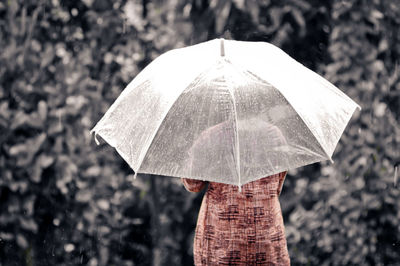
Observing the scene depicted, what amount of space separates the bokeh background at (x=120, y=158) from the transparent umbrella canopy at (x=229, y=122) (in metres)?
1.81

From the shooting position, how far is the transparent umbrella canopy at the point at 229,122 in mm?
2119

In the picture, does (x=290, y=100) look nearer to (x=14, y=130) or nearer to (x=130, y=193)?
(x=130, y=193)

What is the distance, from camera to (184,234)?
424 centimetres

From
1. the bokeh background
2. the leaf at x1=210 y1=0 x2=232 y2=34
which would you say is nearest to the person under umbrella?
the bokeh background

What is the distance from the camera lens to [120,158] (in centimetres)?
407

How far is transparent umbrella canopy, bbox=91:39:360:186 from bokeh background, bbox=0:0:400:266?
1809mm

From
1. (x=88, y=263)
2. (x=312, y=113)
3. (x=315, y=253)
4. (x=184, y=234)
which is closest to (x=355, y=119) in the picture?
(x=315, y=253)

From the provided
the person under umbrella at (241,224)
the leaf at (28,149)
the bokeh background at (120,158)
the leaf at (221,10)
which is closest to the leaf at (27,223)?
the bokeh background at (120,158)

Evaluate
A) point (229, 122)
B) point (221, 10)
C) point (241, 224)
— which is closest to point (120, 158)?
point (221, 10)

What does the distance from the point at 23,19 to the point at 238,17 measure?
1590mm

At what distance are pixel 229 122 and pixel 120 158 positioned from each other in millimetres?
2091

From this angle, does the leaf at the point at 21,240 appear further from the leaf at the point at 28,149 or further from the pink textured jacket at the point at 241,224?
the pink textured jacket at the point at 241,224

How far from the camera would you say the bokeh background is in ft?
12.9

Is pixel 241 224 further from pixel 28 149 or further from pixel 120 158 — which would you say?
pixel 28 149
